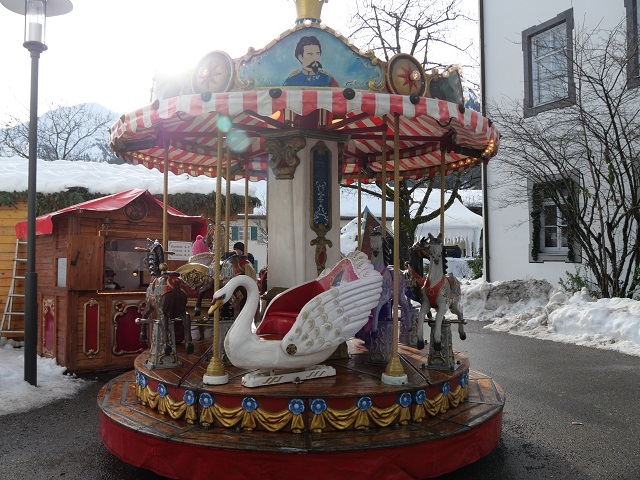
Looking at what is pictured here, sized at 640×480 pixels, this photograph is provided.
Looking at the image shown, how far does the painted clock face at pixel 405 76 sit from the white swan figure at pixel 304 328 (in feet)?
5.16

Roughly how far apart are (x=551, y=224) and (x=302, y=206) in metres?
9.55

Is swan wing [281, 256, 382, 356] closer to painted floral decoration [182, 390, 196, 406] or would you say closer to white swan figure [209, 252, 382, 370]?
white swan figure [209, 252, 382, 370]

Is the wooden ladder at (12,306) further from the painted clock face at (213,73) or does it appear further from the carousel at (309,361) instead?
the painted clock face at (213,73)

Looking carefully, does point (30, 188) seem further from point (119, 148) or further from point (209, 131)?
point (209, 131)

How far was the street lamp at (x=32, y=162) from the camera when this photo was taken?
22.5 ft

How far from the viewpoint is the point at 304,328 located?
4250 millimetres

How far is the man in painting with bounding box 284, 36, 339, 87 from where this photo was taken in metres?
4.28

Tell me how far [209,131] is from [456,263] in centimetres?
1525

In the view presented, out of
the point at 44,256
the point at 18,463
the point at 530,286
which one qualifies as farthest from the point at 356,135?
the point at 530,286

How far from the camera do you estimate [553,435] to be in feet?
17.0

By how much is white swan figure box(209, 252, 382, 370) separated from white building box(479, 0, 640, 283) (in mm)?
9177

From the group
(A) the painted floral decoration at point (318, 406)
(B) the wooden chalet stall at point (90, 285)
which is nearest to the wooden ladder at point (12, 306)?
(B) the wooden chalet stall at point (90, 285)

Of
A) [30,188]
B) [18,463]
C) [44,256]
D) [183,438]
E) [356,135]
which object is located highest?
[356,135]

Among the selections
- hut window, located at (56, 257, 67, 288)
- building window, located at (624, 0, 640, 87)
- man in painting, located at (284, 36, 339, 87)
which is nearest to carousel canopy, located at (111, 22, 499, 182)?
man in painting, located at (284, 36, 339, 87)
